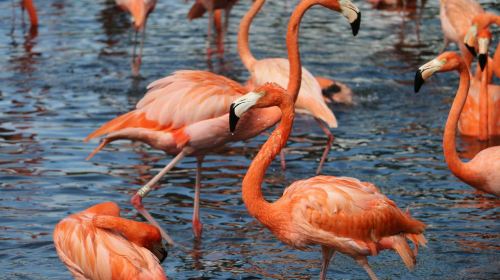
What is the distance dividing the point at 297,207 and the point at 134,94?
5.05m

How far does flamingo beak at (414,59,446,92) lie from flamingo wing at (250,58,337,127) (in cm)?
146

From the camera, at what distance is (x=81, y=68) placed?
10516 millimetres

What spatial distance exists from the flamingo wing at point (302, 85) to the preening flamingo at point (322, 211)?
81.1 inches

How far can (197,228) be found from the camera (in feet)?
19.4

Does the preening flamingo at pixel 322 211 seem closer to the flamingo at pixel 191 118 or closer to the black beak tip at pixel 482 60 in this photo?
the flamingo at pixel 191 118

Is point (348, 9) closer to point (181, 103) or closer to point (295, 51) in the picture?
point (295, 51)

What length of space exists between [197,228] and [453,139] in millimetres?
1576

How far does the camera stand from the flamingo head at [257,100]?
172 inches

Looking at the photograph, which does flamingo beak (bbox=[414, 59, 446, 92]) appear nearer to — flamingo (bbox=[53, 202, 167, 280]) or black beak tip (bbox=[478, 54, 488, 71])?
black beak tip (bbox=[478, 54, 488, 71])

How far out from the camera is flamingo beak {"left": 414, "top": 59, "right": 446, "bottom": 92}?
537 cm

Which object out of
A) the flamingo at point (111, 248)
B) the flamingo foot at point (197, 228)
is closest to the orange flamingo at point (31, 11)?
the flamingo foot at point (197, 228)

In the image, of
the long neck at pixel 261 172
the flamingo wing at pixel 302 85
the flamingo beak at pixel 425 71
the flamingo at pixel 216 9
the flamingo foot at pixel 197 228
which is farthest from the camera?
the flamingo at pixel 216 9

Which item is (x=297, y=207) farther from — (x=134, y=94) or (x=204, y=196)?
(x=134, y=94)

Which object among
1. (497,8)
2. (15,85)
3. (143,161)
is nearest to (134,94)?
(15,85)
